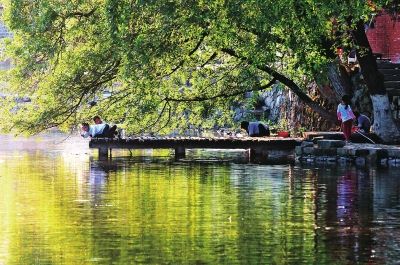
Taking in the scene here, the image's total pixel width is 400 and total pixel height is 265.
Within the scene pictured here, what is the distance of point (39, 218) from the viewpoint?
22.2 metres

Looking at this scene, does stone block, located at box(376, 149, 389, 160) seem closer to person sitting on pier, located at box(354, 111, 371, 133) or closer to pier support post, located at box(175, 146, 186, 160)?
person sitting on pier, located at box(354, 111, 371, 133)

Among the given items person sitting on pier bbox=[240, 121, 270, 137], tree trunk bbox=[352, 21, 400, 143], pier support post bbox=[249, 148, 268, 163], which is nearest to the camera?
tree trunk bbox=[352, 21, 400, 143]

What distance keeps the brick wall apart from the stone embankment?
47.0 feet

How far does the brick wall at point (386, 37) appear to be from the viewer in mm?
54406

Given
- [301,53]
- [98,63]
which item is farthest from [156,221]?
[98,63]

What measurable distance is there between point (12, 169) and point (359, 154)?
33.8ft

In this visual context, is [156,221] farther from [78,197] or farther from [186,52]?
[186,52]

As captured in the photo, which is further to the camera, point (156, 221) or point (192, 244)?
point (156, 221)

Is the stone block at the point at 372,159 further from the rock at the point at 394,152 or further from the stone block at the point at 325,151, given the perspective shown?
the stone block at the point at 325,151

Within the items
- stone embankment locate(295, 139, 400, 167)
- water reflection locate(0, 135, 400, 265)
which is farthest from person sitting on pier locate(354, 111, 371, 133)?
water reflection locate(0, 135, 400, 265)

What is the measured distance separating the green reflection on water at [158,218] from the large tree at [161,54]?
4894 mm

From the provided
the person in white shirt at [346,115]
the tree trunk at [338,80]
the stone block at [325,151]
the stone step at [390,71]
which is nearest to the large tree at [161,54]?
the tree trunk at [338,80]

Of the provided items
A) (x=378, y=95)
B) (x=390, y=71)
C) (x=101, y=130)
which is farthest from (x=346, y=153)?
(x=390, y=71)

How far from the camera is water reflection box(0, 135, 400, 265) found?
17.6m
